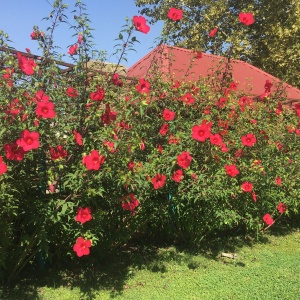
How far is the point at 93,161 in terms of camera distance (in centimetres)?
274

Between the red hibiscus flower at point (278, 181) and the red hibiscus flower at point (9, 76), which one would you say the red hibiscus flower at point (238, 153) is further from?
A: the red hibiscus flower at point (9, 76)

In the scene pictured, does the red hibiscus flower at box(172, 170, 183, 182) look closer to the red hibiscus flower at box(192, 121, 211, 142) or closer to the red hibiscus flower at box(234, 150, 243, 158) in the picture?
the red hibiscus flower at box(192, 121, 211, 142)

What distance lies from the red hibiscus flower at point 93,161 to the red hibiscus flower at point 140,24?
3.17 ft

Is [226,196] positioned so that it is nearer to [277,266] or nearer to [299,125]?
[277,266]

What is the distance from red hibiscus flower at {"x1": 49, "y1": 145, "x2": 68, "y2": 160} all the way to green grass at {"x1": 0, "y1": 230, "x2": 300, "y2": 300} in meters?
1.23

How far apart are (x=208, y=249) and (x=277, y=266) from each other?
0.81 m

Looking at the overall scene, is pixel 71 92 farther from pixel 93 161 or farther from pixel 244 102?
pixel 244 102

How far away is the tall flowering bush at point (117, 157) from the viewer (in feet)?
9.35

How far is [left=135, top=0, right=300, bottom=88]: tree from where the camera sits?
12102 mm

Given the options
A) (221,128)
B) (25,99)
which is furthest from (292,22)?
(25,99)

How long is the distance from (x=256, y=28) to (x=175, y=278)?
40.6 feet

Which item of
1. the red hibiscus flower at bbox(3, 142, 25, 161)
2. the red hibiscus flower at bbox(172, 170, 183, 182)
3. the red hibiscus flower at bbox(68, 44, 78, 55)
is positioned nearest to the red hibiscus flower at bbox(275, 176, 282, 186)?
the red hibiscus flower at bbox(172, 170, 183, 182)

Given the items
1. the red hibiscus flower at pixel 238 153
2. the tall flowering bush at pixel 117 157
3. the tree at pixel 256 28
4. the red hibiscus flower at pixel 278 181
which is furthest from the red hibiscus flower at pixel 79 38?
the tree at pixel 256 28

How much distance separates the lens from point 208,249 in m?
4.61
